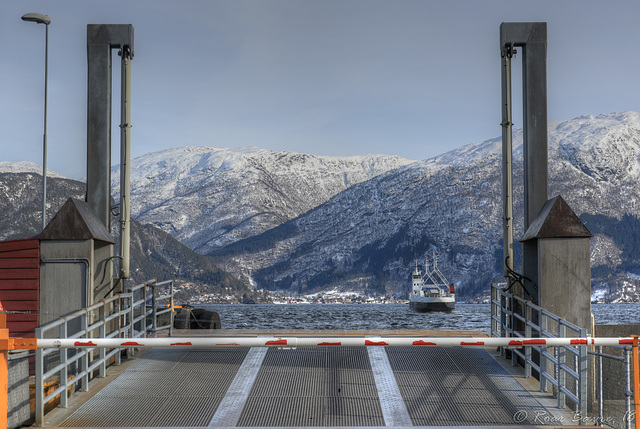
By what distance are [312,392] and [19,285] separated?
4.50m

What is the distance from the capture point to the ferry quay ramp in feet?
25.5

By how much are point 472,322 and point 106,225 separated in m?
150

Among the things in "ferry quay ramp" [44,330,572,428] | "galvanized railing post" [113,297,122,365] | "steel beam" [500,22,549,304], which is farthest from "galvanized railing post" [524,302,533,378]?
"galvanized railing post" [113,297,122,365]

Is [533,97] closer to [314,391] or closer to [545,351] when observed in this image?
[545,351]

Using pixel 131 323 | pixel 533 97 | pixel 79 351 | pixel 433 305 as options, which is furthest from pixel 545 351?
pixel 433 305

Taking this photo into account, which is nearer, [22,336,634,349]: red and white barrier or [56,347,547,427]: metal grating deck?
[22,336,634,349]: red and white barrier

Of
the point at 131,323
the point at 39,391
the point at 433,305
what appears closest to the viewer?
the point at 39,391

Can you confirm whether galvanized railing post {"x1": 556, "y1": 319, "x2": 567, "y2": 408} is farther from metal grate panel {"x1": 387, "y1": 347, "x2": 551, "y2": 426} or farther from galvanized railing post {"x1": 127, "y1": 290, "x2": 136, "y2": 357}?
galvanized railing post {"x1": 127, "y1": 290, "x2": 136, "y2": 357}

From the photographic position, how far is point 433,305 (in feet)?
592

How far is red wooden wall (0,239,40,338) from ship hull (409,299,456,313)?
170 m

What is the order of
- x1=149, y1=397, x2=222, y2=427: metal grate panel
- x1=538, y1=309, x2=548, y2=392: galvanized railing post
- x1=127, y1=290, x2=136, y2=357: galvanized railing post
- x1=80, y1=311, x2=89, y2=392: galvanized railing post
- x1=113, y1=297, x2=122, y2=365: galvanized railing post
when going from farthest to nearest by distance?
1. x1=127, y1=290, x2=136, y2=357: galvanized railing post
2. x1=113, y1=297, x2=122, y2=365: galvanized railing post
3. x1=80, y1=311, x2=89, y2=392: galvanized railing post
4. x1=538, y1=309, x2=548, y2=392: galvanized railing post
5. x1=149, y1=397, x2=222, y2=427: metal grate panel

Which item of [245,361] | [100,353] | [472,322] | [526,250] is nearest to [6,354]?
[100,353]

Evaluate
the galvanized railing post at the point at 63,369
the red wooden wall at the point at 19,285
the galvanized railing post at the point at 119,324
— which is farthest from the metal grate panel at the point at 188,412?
the red wooden wall at the point at 19,285

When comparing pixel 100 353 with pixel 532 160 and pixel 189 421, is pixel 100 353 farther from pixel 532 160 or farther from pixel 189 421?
pixel 532 160
